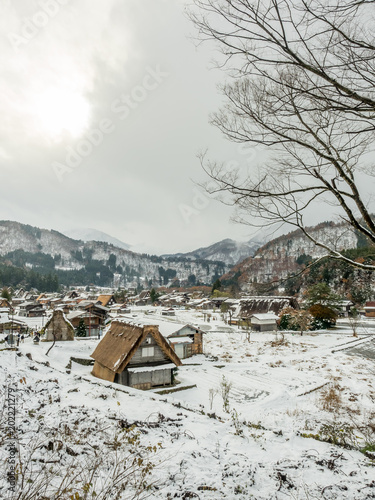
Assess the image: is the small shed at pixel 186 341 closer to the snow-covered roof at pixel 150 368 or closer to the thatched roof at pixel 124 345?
the thatched roof at pixel 124 345

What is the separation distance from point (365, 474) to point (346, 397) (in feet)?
35.8

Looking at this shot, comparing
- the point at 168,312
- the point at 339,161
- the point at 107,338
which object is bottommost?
the point at 168,312

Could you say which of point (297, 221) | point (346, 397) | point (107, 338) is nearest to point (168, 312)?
point (107, 338)

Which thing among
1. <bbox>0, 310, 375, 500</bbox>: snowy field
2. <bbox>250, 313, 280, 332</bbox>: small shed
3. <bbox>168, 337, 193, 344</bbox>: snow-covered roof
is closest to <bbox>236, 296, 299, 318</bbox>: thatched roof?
<bbox>250, 313, 280, 332</bbox>: small shed

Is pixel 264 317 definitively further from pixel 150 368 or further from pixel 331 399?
pixel 150 368

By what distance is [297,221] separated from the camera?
5156mm

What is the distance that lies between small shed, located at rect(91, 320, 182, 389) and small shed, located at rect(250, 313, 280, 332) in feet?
96.2

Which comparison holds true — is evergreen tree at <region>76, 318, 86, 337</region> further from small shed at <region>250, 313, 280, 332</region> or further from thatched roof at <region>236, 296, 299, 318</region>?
thatched roof at <region>236, 296, 299, 318</region>

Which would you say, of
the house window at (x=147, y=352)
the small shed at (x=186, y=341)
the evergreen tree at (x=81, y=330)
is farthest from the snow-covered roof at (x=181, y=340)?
the evergreen tree at (x=81, y=330)

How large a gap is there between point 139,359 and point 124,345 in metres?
1.08

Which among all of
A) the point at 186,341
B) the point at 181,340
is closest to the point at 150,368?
the point at 181,340

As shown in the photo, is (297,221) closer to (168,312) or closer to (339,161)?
(339,161)

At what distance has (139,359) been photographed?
14047 mm

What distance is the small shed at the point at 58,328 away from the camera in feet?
93.9
